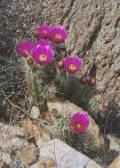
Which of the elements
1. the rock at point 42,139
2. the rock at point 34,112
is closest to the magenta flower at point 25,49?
the rock at point 34,112

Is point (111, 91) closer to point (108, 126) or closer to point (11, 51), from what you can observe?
point (108, 126)

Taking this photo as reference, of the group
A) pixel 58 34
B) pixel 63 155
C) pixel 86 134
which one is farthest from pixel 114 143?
pixel 58 34

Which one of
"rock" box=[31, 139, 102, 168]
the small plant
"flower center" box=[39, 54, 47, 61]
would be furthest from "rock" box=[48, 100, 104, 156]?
"flower center" box=[39, 54, 47, 61]

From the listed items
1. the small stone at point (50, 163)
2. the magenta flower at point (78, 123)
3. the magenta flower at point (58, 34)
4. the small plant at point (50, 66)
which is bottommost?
the small stone at point (50, 163)

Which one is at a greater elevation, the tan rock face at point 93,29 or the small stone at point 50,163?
the tan rock face at point 93,29

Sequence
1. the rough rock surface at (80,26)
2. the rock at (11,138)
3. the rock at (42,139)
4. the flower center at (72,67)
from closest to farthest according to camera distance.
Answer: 1. the rock at (11,138)
2. the rock at (42,139)
3. the flower center at (72,67)
4. the rough rock surface at (80,26)

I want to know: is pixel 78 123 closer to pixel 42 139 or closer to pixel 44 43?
pixel 42 139

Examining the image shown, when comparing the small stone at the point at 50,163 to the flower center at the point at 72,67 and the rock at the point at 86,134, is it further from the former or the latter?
the flower center at the point at 72,67
